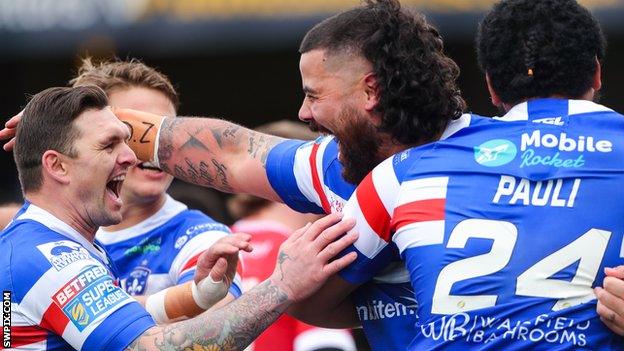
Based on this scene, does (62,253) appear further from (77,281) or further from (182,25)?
(182,25)

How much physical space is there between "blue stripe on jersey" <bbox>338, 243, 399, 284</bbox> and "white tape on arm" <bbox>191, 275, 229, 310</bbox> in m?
0.66

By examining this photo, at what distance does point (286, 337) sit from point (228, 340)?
2154 millimetres

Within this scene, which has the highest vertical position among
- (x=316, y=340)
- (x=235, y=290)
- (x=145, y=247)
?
(x=145, y=247)

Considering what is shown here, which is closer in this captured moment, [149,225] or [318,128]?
[318,128]

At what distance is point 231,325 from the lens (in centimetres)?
406

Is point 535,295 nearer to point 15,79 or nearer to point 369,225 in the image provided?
point 369,225

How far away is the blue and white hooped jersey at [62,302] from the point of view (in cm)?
398

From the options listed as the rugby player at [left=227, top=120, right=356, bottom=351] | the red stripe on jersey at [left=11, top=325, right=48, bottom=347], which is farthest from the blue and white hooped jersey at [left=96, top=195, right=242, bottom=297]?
the red stripe on jersey at [left=11, top=325, right=48, bottom=347]

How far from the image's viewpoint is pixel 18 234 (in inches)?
165

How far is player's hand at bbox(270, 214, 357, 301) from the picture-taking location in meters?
3.94

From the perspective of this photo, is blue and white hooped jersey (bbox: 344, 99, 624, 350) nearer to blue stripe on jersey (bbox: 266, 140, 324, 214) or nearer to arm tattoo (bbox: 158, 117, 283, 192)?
blue stripe on jersey (bbox: 266, 140, 324, 214)

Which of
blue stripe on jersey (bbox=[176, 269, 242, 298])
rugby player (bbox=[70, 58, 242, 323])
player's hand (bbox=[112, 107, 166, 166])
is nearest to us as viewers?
player's hand (bbox=[112, 107, 166, 166])

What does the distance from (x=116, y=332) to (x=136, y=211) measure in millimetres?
1937

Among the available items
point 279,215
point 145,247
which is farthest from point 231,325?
point 279,215
